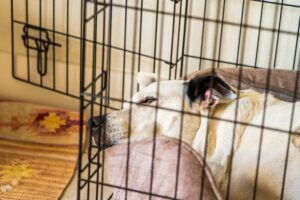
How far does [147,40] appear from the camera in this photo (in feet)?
8.60

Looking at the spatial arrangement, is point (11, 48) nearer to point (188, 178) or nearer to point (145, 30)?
point (145, 30)

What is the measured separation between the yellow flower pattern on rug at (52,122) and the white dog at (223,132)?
0.82 meters

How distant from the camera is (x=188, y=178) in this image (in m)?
1.75

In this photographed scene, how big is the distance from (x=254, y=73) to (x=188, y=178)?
55cm

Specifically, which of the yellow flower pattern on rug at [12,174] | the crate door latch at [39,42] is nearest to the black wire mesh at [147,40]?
the crate door latch at [39,42]

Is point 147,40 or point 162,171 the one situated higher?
point 147,40

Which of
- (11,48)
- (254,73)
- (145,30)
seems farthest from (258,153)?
(11,48)

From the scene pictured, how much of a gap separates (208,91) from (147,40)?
2.72 feet

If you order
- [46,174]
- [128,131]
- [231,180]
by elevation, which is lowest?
[46,174]

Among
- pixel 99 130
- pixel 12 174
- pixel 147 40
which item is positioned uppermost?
pixel 147 40

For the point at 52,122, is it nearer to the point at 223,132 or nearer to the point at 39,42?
the point at 39,42

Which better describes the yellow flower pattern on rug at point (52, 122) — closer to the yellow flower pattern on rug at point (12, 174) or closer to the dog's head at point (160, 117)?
the yellow flower pattern on rug at point (12, 174)

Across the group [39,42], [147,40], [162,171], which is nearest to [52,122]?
[39,42]

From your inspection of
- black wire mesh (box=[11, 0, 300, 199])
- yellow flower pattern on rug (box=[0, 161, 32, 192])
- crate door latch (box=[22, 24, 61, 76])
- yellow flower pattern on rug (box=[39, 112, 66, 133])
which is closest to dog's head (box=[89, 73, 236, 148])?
black wire mesh (box=[11, 0, 300, 199])
